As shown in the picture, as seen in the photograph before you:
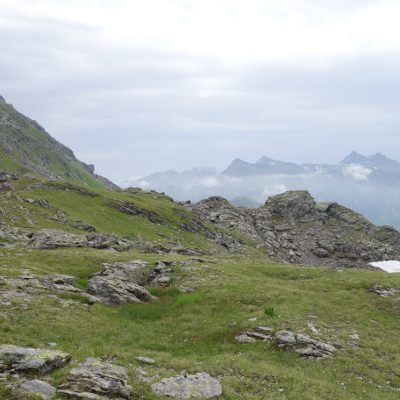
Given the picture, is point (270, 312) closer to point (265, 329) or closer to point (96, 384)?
point (265, 329)

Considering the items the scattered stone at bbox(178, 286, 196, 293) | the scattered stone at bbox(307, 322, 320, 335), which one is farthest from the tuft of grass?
Result: the scattered stone at bbox(178, 286, 196, 293)

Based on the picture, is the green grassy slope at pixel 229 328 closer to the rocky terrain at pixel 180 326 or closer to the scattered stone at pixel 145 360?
the rocky terrain at pixel 180 326

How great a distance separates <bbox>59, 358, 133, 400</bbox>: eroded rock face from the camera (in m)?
20.2

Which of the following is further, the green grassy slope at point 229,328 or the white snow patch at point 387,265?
the white snow patch at point 387,265

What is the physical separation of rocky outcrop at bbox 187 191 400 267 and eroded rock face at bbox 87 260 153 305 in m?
77.3

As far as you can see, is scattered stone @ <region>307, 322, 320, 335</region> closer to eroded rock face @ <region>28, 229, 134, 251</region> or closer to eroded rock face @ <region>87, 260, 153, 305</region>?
eroded rock face @ <region>87, 260, 153, 305</region>

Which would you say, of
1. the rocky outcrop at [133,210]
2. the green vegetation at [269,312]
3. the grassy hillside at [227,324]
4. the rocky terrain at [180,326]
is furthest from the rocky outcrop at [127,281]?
the rocky outcrop at [133,210]

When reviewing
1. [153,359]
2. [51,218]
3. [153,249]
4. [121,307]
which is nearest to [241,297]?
[121,307]

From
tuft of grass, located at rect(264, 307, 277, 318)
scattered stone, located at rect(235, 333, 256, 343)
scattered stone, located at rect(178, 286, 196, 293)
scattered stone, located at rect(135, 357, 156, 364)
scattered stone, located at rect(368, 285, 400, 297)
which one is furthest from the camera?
scattered stone, located at rect(368, 285, 400, 297)

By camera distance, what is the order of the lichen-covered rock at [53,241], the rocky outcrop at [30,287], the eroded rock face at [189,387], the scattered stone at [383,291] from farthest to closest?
the lichen-covered rock at [53,241]
the scattered stone at [383,291]
the rocky outcrop at [30,287]
the eroded rock face at [189,387]

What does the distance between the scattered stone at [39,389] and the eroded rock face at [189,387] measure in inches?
201

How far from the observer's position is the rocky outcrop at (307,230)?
12781cm

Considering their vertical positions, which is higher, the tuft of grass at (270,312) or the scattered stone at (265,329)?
the tuft of grass at (270,312)

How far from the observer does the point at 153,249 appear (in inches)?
2778
